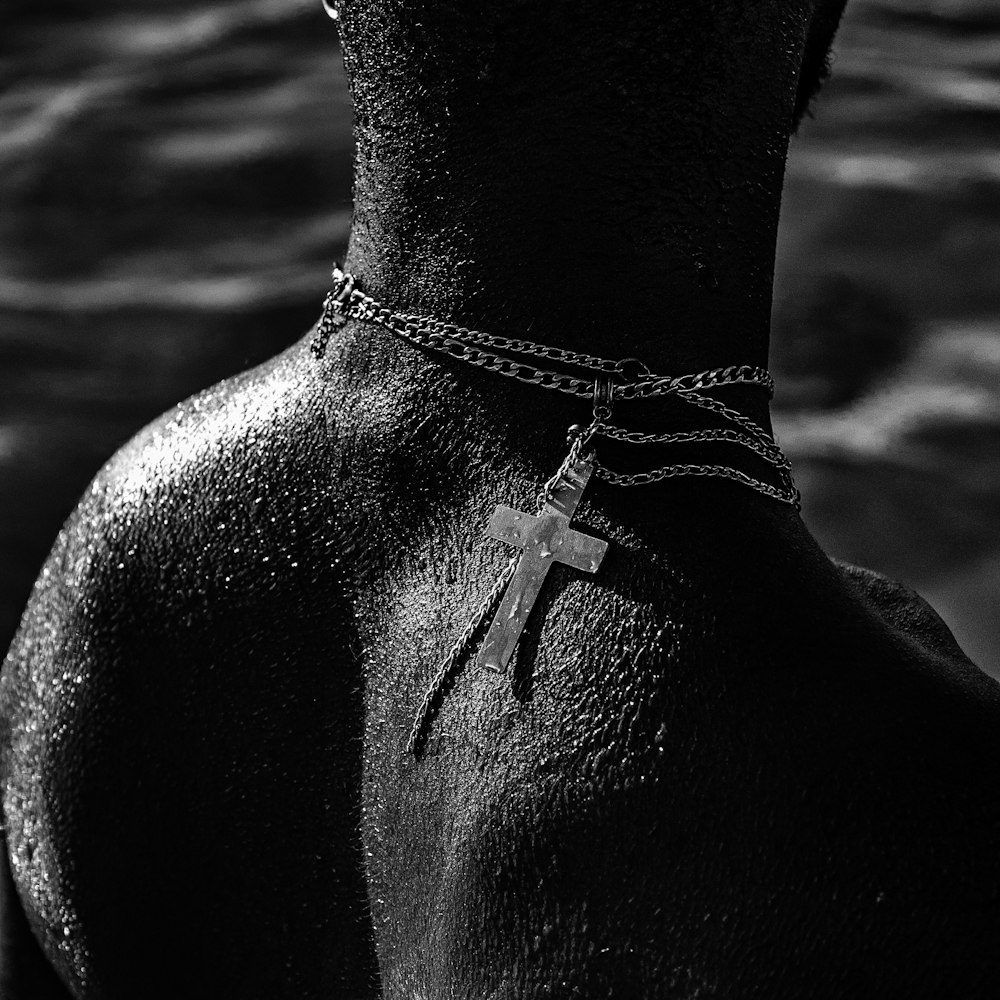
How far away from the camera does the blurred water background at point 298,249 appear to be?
2.45 metres

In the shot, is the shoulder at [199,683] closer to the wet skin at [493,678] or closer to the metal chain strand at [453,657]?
the wet skin at [493,678]

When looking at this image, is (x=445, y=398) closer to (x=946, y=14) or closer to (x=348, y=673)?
(x=348, y=673)

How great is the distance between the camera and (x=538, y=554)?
1253 millimetres

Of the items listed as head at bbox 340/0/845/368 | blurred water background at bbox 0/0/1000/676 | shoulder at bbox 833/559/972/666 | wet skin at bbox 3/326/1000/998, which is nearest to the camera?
wet skin at bbox 3/326/1000/998

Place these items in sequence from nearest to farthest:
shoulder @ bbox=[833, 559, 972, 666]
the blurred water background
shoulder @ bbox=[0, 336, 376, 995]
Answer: shoulder @ bbox=[0, 336, 376, 995] < shoulder @ bbox=[833, 559, 972, 666] < the blurred water background

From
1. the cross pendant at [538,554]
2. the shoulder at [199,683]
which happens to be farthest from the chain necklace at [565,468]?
the shoulder at [199,683]

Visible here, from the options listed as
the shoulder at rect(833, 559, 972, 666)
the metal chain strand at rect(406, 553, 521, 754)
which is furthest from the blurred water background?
the metal chain strand at rect(406, 553, 521, 754)

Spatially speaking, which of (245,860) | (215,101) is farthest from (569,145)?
(215,101)

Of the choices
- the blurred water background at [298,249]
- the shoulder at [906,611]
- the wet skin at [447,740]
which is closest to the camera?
the wet skin at [447,740]

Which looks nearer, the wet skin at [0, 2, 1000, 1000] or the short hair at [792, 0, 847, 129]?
the wet skin at [0, 2, 1000, 1000]

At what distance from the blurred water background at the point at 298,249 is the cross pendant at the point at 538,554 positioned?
1098 mm

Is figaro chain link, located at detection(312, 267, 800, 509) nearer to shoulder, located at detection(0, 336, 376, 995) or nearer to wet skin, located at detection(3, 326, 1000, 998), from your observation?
wet skin, located at detection(3, 326, 1000, 998)

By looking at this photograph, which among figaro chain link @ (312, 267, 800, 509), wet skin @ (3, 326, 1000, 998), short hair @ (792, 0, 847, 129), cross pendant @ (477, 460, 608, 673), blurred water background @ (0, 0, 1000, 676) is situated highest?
short hair @ (792, 0, 847, 129)

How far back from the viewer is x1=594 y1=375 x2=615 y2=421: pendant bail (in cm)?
126
